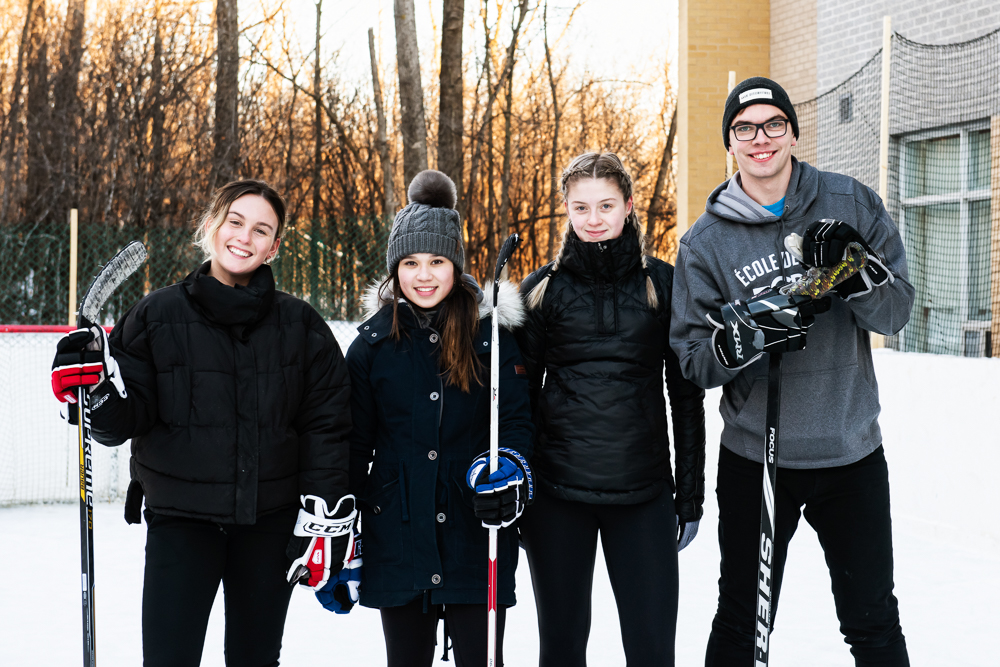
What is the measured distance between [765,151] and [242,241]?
4.61ft

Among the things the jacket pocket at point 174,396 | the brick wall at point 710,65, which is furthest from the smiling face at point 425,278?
the brick wall at point 710,65

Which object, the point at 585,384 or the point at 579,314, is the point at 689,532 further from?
the point at 579,314

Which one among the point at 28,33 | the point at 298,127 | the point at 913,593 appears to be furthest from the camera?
the point at 298,127

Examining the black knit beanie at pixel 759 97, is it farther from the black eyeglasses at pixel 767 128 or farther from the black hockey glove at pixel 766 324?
the black hockey glove at pixel 766 324

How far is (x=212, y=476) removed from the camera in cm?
217

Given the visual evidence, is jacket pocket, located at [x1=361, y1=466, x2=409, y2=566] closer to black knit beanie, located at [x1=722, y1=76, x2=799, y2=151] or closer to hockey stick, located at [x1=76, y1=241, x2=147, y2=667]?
hockey stick, located at [x1=76, y1=241, x2=147, y2=667]

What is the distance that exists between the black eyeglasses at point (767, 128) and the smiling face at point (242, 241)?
4.27 feet

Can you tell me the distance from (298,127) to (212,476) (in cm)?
1205

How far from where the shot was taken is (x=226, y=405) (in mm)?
2223

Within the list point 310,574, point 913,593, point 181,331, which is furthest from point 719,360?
point 913,593

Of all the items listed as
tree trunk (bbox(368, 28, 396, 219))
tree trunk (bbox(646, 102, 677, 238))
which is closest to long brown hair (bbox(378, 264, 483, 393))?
tree trunk (bbox(368, 28, 396, 219))

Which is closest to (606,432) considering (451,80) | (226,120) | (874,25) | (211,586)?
Answer: (211,586)

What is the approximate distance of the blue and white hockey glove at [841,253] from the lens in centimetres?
201

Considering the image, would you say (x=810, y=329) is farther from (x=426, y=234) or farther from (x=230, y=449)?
(x=230, y=449)
